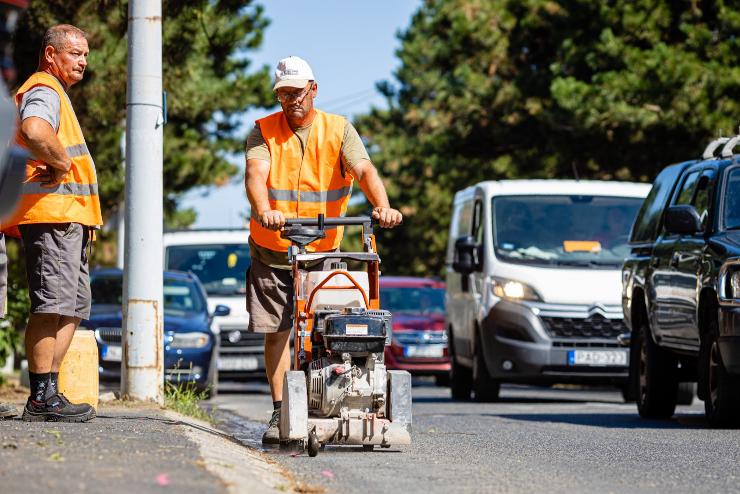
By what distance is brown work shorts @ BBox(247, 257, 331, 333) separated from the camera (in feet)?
31.2

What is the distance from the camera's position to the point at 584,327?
56.5ft

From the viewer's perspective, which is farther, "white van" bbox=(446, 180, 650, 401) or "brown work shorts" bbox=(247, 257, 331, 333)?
"white van" bbox=(446, 180, 650, 401)

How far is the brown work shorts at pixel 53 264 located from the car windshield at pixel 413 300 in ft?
52.2

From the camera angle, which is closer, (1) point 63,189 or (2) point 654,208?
(1) point 63,189

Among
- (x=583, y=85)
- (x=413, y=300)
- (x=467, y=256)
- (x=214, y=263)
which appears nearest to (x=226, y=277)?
(x=214, y=263)

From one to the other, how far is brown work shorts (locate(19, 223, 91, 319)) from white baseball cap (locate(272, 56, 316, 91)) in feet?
4.71

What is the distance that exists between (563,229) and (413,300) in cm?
801

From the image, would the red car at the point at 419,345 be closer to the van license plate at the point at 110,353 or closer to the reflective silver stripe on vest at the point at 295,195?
the van license plate at the point at 110,353

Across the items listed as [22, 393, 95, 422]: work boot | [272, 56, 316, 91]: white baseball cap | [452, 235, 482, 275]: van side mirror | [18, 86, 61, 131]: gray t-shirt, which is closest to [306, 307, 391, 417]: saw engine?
[272, 56, 316, 91]: white baseball cap

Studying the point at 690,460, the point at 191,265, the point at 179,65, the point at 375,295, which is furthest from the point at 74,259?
the point at 191,265

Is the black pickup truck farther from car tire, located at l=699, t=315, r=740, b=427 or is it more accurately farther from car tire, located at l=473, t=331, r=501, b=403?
car tire, located at l=473, t=331, r=501, b=403

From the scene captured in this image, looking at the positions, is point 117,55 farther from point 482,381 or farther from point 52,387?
point 52,387

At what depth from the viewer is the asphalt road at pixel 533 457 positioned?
25.3 ft

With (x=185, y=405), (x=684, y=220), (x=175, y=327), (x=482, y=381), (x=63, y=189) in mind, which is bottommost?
(x=482, y=381)
